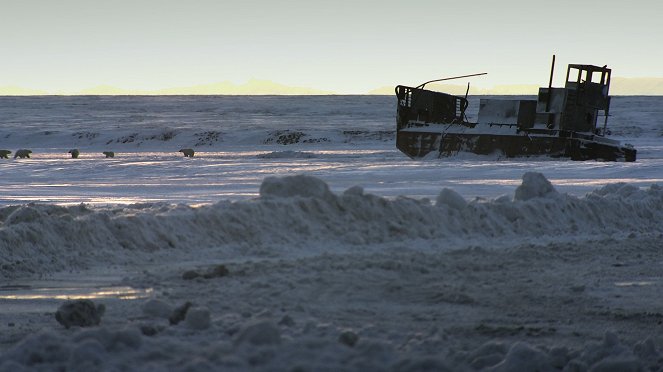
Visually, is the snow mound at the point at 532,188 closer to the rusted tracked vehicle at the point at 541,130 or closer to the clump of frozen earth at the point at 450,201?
the clump of frozen earth at the point at 450,201

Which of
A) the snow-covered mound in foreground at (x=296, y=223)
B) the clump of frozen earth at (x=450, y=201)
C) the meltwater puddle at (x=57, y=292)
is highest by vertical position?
the clump of frozen earth at (x=450, y=201)

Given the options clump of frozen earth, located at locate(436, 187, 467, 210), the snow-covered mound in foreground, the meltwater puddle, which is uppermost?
clump of frozen earth, located at locate(436, 187, 467, 210)

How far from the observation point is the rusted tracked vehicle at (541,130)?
26203 mm

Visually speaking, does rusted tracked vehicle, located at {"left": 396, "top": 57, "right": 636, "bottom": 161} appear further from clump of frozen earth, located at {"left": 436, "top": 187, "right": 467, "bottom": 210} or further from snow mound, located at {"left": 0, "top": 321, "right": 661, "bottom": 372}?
snow mound, located at {"left": 0, "top": 321, "right": 661, "bottom": 372}

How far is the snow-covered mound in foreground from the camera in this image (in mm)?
7492

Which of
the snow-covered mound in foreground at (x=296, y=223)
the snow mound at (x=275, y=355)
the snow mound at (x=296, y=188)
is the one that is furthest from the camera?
the snow mound at (x=296, y=188)

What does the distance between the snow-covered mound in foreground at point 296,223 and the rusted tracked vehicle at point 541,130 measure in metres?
16.1

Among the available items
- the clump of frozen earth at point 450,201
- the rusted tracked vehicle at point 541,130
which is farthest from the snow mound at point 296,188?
the rusted tracked vehicle at point 541,130

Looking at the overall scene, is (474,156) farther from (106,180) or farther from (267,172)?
(106,180)

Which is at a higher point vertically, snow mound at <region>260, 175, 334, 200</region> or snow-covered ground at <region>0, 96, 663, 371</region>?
snow mound at <region>260, 175, 334, 200</region>

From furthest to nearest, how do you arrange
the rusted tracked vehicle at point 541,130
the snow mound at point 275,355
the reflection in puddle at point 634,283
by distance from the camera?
1. the rusted tracked vehicle at point 541,130
2. the reflection in puddle at point 634,283
3. the snow mound at point 275,355

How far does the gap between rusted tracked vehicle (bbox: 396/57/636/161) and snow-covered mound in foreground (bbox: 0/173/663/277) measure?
52.7 ft

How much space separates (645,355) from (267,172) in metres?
15.1

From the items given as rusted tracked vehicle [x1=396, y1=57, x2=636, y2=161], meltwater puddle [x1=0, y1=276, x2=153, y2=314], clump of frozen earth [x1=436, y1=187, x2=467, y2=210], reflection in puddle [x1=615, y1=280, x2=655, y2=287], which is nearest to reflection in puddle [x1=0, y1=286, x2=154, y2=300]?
meltwater puddle [x1=0, y1=276, x2=153, y2=314]
